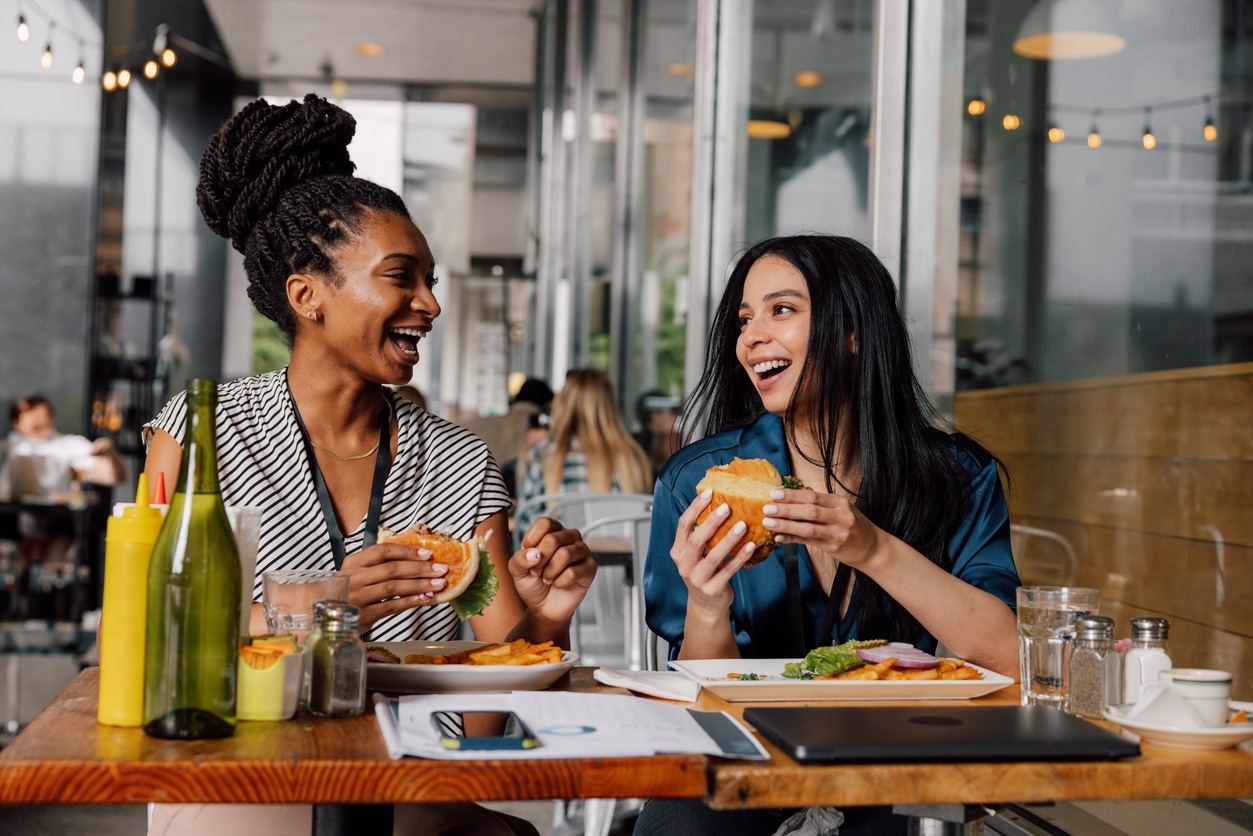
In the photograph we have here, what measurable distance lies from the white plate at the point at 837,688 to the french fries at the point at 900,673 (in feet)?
0.04

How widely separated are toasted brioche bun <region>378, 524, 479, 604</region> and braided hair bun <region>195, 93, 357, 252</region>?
72 centimetres

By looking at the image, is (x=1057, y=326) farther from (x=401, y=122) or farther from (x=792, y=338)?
(x=401, y=122)

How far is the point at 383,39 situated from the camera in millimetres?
11367

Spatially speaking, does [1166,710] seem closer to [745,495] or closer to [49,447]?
[745,495]

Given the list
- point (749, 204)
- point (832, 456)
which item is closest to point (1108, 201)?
point (832, 456)

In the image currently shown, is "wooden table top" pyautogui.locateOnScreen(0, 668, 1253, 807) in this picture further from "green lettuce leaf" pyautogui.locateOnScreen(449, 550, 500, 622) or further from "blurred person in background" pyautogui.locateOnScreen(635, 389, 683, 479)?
"blurred person in background" pyautogui.locateOnScreen(635, 389, 683, 479)

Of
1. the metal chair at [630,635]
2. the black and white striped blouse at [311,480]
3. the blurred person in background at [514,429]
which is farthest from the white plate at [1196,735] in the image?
the blurred person in background at [514,429]


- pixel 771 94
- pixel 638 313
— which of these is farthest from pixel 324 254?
pixel 638 313

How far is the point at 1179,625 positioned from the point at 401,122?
11.7 meters

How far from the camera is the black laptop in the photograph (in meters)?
1.00

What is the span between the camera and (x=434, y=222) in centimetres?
1242

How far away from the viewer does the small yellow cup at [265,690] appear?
1.08 meters

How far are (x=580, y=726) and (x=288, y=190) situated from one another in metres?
1.09

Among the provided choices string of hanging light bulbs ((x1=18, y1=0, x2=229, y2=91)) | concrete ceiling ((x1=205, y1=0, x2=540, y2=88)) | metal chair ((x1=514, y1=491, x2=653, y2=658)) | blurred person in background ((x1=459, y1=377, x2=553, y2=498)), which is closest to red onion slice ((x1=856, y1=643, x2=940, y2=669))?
metal chair ((x1=514, y1=491, x2=653, y2=658))
